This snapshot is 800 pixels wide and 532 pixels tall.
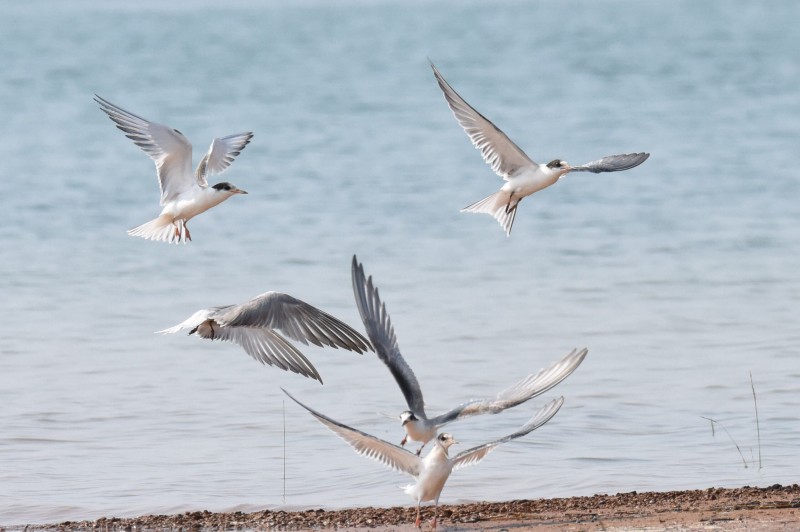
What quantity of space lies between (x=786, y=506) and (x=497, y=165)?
377 cm

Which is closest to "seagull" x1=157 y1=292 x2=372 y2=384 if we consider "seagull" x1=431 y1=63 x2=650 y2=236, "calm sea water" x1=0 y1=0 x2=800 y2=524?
"calm sea water" x1=0 y1=0 x2=800 y2=524

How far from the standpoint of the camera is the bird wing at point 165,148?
10.7m

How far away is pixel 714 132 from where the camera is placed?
26766mm

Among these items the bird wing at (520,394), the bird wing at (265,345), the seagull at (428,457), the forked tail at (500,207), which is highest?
the forked tail at (500,207)

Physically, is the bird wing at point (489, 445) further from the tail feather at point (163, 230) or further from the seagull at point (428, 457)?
the tail feather at point (163, 230)

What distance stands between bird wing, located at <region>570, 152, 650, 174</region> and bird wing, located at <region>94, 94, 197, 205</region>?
9.20ft

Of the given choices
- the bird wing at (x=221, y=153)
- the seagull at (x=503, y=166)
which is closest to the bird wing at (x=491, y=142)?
the seagull at (x=503, y=166)

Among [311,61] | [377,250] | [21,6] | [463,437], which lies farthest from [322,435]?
[21,6]

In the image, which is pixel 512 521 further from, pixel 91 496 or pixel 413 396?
pixel 91 496

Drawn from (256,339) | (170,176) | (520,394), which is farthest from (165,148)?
(520,394)

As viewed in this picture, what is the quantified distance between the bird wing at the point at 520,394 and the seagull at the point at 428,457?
140 mm

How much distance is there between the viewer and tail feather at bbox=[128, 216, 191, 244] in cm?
1061

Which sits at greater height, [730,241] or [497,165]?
[497,165]

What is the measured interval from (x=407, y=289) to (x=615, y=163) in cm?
489
